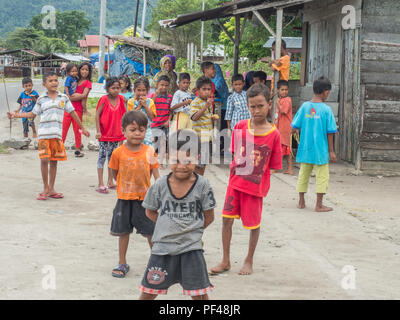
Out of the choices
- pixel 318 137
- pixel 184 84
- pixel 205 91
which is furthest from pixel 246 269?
pixel 184 84

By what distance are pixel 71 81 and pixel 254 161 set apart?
236 inches

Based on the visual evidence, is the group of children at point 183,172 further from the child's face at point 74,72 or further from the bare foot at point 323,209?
the child's face at point 74,72

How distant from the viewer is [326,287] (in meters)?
4.05

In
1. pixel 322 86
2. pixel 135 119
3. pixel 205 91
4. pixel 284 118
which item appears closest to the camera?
pixel 135 119

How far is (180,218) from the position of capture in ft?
11.0

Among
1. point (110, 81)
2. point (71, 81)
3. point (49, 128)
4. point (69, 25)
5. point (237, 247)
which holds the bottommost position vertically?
point (237, 247)

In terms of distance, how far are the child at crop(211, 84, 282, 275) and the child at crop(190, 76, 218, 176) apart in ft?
8.30

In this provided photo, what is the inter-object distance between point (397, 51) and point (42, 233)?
663 cm

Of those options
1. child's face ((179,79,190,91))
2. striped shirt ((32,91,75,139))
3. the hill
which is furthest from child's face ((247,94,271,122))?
the hill

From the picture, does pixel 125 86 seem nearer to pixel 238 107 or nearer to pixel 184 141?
pixel 238 107

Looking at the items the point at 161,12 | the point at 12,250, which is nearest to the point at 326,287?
the point at 12,250

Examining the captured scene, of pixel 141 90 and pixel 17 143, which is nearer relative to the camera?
pixel 141 90

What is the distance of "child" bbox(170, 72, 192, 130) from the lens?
8321 mm

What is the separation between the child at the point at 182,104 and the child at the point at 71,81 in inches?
84.1
